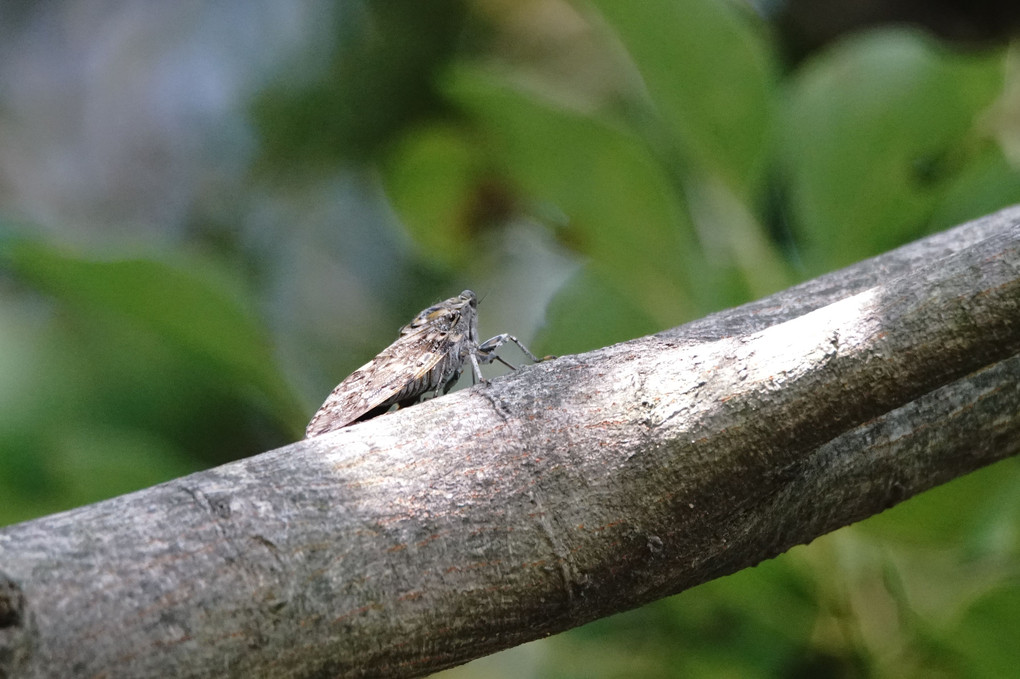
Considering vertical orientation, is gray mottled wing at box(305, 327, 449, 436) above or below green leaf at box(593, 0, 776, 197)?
below

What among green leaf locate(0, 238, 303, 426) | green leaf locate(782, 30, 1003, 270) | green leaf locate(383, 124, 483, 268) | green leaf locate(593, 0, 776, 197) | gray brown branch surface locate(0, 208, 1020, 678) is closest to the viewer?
gray brown branch surface locate(0, 208, 1020, 678)

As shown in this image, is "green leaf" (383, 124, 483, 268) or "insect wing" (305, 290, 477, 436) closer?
"insect wing" (305, 290, 477, 436)

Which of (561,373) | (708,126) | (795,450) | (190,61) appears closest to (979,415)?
(795,450)

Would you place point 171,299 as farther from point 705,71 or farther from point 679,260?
point 705,71

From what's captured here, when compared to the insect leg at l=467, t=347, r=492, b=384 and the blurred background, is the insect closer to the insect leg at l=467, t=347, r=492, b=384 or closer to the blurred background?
the insect leg at l=467, t=347, r=492, b=384

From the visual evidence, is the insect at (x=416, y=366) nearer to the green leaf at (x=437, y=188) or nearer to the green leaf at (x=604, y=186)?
the green leaf at (x=604, y=186)

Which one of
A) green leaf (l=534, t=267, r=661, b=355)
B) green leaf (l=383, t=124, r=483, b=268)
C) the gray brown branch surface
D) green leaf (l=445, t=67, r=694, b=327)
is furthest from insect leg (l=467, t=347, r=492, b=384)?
green leaf (l=383, t=124, r=483, b=268)

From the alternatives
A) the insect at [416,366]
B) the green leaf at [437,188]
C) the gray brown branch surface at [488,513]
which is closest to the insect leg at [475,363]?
the insect at [416,366]
